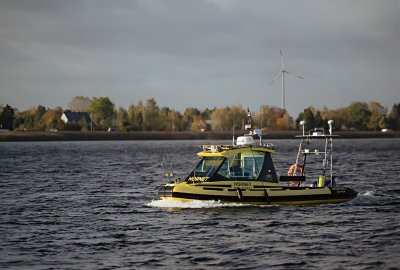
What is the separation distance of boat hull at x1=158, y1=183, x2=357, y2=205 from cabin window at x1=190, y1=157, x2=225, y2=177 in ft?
3.10

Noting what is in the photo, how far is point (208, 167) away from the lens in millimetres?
41250

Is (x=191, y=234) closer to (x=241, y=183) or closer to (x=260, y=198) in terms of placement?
(x=241, y=183)

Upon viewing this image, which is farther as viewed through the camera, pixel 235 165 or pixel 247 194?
pixel 235 165

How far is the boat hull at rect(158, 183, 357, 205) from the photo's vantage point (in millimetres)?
40062

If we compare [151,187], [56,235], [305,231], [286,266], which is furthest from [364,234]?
[151,187]

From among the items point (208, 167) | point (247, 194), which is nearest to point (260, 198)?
point (247, 194)

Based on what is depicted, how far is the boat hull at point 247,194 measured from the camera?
40062 millimetres

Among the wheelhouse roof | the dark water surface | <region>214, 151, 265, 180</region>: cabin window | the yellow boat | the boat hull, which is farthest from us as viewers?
the wheelhouse roof

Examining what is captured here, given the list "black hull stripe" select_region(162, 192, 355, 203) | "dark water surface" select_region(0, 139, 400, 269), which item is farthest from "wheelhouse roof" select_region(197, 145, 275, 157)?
"dark water surface" select_region(0, 139, 400, 269)

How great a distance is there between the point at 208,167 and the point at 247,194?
275 cm

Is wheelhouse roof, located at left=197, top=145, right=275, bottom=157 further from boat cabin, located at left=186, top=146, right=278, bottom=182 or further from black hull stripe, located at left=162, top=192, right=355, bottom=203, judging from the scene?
black hull stripe, located at left=162, top=192, right=355, bottom=203

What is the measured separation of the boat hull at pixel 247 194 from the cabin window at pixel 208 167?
94cm

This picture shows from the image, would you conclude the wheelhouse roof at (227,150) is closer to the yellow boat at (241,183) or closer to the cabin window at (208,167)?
the yellow boat at (241,183)

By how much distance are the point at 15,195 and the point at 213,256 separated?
88.4 feet
